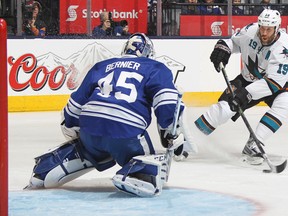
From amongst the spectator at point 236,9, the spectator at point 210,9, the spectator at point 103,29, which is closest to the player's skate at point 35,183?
the spectator at point 103,29

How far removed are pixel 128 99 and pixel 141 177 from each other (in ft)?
1.28

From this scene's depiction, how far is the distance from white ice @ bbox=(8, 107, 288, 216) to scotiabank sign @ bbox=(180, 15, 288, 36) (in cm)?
170

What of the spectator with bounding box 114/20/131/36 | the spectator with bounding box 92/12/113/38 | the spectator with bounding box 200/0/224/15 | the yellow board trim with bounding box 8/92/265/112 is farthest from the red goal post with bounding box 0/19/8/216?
the spectator with bounding box 200/0/224/15

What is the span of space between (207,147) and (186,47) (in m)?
3.24

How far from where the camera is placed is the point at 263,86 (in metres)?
5.98

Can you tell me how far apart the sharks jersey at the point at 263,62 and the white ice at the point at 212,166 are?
0.50 meters

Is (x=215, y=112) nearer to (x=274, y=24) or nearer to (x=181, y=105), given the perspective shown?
(x=274, y=24)

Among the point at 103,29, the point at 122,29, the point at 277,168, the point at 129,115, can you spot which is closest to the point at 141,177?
the point at 129,115

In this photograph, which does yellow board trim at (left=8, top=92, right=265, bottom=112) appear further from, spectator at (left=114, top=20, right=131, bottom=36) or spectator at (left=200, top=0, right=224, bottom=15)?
spectator at (left=200, top=0, right=224, bottom=15)

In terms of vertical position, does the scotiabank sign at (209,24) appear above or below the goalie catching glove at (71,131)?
above

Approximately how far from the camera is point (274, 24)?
19.4 ft

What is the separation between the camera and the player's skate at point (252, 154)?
5863 millimetres

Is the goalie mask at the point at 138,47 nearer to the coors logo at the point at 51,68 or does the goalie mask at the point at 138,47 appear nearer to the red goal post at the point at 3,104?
the red goal post at the point at 3,104

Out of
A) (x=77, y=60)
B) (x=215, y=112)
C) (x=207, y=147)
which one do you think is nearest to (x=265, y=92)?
(x=215, y=112)
